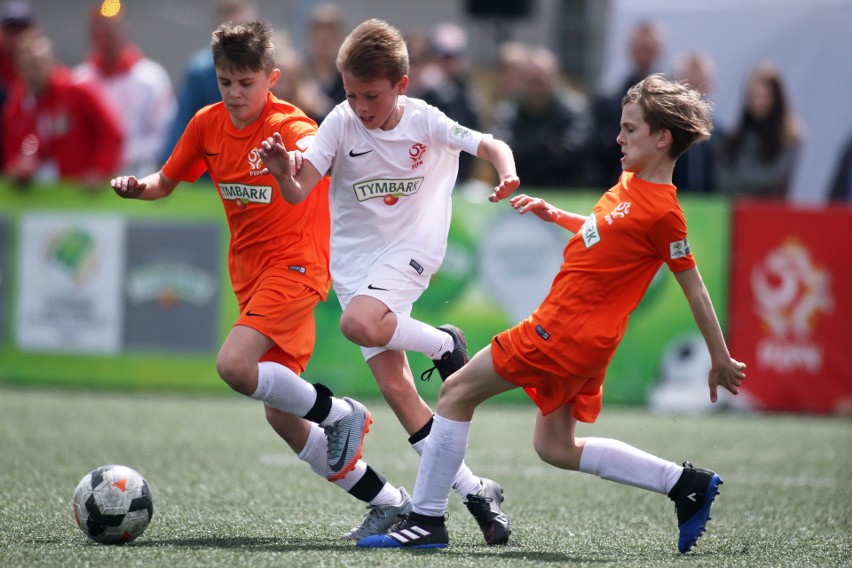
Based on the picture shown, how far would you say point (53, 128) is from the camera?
11.3m

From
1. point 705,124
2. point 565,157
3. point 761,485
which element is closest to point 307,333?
point 705,124

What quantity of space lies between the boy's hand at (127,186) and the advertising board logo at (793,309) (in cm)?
630

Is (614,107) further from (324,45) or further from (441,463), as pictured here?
(441,463)

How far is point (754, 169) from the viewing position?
11.2m

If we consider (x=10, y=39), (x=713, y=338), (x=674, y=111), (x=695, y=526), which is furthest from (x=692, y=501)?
(x=10, y=39)

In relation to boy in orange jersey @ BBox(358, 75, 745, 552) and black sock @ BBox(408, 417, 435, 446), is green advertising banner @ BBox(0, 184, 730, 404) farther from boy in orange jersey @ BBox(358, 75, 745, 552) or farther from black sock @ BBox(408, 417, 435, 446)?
boy in orange jersey @ BBox(358, 75, 745, 552)

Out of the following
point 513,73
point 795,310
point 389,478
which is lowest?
point 389,478

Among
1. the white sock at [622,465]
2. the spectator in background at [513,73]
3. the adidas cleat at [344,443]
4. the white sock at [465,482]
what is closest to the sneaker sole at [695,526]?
the white sock at [622,465]

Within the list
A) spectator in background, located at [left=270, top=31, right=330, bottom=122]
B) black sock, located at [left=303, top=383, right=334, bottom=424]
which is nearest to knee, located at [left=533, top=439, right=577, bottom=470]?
black sock, located at [left=303, top=383, right=334, bottom=424]

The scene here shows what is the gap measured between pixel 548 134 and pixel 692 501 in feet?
21.7

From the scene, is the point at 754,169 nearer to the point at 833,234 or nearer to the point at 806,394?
the point at 833,234

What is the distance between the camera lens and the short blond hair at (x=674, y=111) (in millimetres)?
4918

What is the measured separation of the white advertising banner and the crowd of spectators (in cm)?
48

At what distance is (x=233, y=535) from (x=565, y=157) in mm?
6768
